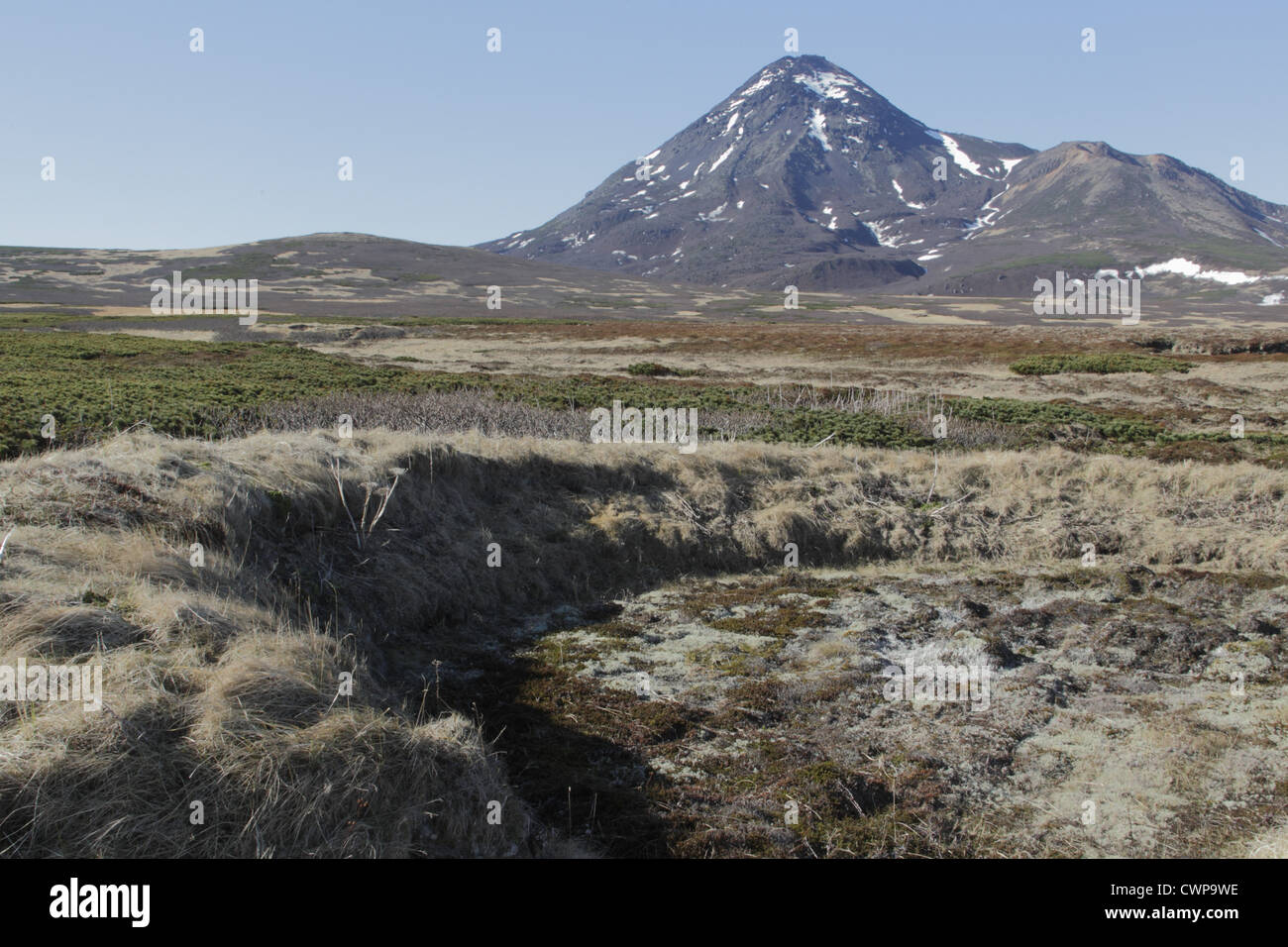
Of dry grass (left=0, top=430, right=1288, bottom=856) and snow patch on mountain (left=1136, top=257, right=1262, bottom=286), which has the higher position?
snow patch on mountain (left=1136, top=257, right=1262, bottom=286)

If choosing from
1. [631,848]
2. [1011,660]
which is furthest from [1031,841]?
[1011,660]
